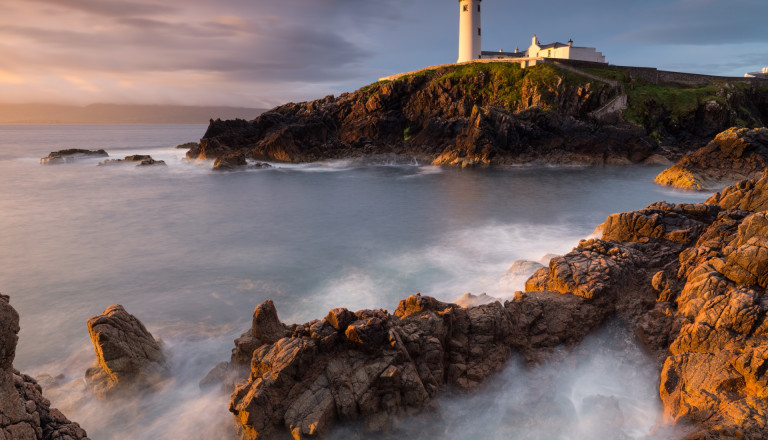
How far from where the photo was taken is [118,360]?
28.3ft

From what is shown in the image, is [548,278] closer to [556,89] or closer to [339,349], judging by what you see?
[339,349]

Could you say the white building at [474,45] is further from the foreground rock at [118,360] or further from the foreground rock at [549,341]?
the foreground rock at [118,360]

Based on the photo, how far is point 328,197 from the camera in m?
32.8

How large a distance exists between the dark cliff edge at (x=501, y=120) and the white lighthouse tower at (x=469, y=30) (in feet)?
25.5

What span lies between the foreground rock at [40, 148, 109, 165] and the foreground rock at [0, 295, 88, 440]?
62.9m

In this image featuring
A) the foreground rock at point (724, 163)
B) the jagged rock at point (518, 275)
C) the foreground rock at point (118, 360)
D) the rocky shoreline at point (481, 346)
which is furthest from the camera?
the foreground rock at point (724, 163)

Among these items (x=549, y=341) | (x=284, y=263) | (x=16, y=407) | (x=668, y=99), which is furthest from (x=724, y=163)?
(x=16, y=407)

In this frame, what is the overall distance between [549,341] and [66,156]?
70.1 metres

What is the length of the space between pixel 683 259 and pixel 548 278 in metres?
3.48

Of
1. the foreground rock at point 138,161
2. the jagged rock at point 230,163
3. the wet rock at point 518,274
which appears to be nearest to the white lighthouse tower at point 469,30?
the jagged rock at point 230,163

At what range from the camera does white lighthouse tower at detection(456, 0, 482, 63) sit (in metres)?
64.4

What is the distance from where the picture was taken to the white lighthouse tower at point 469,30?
211 feet

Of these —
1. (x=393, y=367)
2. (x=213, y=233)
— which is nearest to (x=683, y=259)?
(x=393, y=367)

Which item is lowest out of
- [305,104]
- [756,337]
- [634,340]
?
[634,340]
